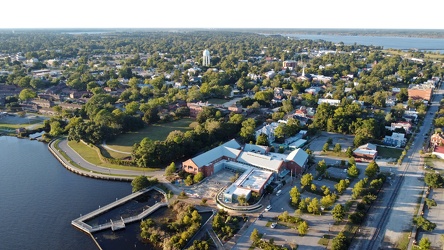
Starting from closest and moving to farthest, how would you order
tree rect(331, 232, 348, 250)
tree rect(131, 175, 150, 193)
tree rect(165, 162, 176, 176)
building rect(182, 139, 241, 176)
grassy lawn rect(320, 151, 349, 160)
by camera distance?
1. tree rect(331, 232, 348, 250)
2. tree rect(131, 175, 150, 193)
3. tree rect(165, 162, 176, 176)
4. building rect(182, 139, 241, 176)
5. grassy lawn rect(320, 151, 349, 160)

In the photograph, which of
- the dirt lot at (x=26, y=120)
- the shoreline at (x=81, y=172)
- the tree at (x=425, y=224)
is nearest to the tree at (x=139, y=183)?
the shoreline at (x=81, y=172)

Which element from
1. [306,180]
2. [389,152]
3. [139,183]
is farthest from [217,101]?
[306,180]

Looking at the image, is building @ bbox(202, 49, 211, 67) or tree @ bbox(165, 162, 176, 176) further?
building @ bbox(202, 49, 211, 67)

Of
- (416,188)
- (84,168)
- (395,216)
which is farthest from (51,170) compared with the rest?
(416,188)

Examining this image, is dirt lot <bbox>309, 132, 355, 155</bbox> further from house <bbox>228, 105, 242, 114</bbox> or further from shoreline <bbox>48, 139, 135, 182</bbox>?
shoreline <bbox>48, 139, 135, 182</bbox>

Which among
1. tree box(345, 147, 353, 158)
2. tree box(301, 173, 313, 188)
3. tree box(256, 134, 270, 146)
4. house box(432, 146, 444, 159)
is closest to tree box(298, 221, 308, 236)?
tree box(301, 173, 313, 188)

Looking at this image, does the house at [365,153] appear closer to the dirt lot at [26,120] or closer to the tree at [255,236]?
the tree at [255,236]

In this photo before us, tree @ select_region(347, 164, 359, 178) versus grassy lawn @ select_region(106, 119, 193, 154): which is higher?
tree @ select_region(347, 164, 359, 178)
